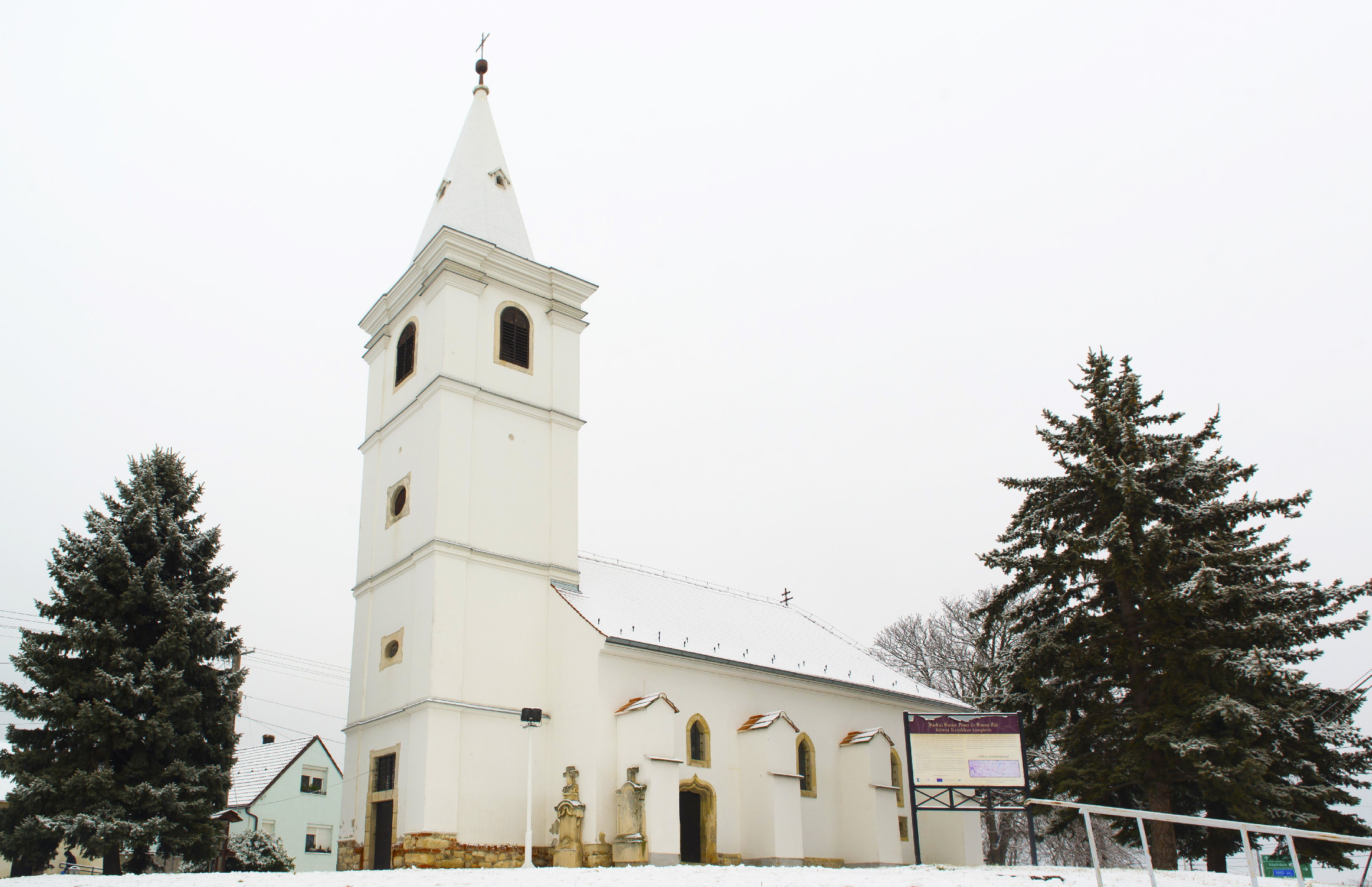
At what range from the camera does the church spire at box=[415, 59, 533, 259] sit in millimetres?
29594

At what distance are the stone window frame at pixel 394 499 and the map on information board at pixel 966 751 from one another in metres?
13.8

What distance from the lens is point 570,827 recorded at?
21719mm

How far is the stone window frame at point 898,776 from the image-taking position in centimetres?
2892

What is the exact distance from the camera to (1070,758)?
72.0 ft

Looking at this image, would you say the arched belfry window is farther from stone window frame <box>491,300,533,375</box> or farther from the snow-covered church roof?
the snow-covered church roof

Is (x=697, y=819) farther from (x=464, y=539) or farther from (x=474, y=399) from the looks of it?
(x=474, y=399)

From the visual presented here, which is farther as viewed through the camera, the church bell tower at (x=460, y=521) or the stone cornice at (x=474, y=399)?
the stone cornice at (x=474, y=399)

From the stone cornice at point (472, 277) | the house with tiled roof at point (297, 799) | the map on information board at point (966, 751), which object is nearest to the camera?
the map on information board at point (966, 751)

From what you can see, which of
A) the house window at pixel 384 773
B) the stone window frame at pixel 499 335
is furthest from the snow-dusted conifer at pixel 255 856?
the stone window frame at pixel 499 335

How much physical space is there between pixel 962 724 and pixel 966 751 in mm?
566

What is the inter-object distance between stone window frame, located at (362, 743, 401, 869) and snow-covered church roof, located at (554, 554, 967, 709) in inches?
221

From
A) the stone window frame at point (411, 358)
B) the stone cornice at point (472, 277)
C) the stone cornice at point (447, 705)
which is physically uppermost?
the stone cornice at point (472, 277)

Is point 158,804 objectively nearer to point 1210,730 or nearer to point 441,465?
point 441,465

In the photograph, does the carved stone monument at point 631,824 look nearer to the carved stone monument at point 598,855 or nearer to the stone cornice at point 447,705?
the carved stone monument at point 598,855
